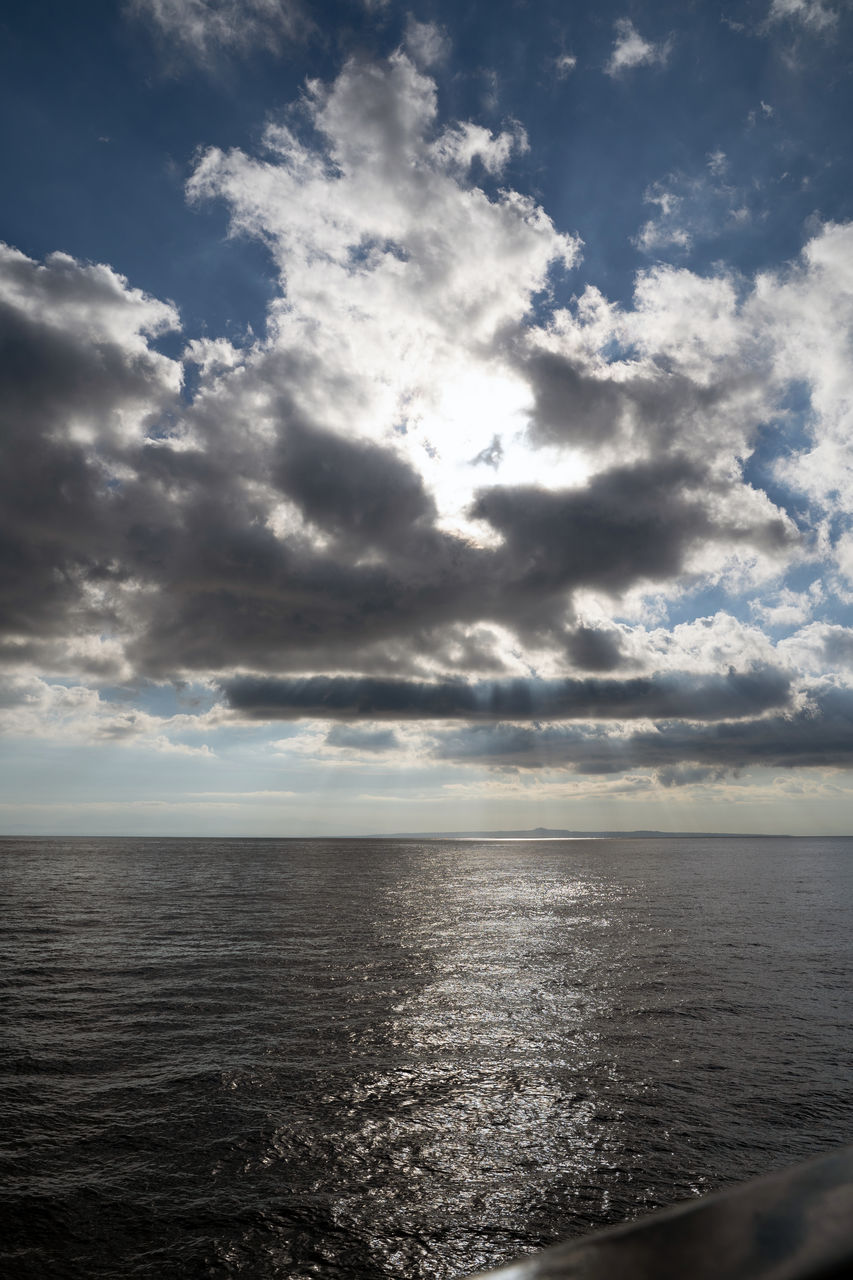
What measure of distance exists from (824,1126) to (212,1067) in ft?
55.3

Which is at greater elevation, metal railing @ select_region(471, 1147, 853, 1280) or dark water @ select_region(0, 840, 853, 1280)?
metal railing @ select_region(471, 1147, 853, 1280)

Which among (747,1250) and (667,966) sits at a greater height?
(747,1250)

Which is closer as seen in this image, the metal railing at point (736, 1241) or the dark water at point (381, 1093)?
the metal railing at point (736, 1241)

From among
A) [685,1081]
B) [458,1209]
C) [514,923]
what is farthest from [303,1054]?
[514,923]

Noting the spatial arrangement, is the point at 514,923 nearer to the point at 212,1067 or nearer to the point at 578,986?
the point at 578,986

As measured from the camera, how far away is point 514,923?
56.4 metres

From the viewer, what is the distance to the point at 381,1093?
65.6 ft

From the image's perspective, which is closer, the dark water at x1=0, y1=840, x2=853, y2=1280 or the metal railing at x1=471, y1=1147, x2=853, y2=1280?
the metal railing at x1=471, y1=1147, x2=853, y2=1280

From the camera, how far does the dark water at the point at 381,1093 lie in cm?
1395

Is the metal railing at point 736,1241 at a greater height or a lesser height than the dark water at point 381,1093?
greater

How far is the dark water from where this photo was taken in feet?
45.8

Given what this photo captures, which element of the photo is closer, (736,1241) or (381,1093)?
(736,1241)

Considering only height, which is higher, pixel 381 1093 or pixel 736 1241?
pixel 736 1241

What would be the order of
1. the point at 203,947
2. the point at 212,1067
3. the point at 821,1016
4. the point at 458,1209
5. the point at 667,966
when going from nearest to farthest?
1. the point at 458,1209
2. the point at 212,1067
3. the point at 821,1016
4. the point at 667,966
5. the point at 203,947
